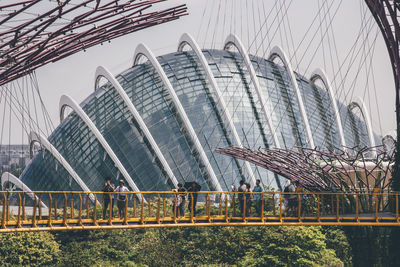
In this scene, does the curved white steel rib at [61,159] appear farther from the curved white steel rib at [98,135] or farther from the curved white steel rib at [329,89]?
the curved white steel rib at [329,89]

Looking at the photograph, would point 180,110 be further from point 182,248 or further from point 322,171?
point 322,171

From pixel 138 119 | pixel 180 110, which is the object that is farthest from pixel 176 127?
pixel 138 119

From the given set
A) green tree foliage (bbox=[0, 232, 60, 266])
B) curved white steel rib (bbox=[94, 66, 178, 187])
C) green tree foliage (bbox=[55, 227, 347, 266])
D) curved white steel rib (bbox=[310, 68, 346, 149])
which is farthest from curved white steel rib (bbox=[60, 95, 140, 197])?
curved white steel rib (bbox=[310, 68, 346, 149])

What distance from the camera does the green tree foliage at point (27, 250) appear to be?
118ft

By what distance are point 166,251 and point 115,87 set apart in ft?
73.4

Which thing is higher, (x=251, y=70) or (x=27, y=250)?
(x=251, y=70)

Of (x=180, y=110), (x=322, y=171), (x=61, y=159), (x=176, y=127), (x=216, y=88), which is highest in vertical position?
(x=216, y=88)

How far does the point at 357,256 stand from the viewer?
33281 mm

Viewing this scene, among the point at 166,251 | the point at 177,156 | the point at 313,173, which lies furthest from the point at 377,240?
the point at 177,156

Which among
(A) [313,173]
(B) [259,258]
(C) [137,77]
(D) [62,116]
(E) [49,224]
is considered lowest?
(B) [259,258]

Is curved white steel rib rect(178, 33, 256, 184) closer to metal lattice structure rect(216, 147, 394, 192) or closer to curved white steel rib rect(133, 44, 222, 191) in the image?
curved white steel rib rect(133, 44, 222, 191)

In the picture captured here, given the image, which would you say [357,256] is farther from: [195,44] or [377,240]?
[195,44]

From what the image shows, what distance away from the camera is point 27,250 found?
120ft

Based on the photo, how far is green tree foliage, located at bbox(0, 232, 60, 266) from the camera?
36.1 m
